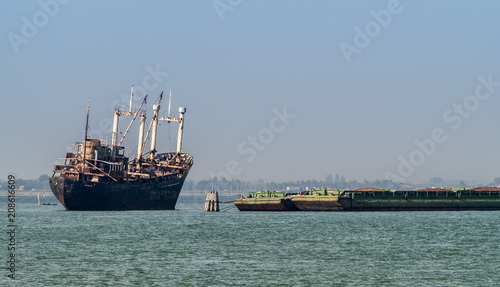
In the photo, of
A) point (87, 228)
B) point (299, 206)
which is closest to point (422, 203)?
point (299, 206)

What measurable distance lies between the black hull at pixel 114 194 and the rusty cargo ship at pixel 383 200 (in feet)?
69.8

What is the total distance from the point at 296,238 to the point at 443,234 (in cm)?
1633

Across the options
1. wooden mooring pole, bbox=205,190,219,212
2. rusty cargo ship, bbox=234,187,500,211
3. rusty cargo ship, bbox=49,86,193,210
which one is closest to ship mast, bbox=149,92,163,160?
rusty cargo ship, bbox=49,86,193,210

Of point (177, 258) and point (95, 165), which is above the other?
point (95, 165)

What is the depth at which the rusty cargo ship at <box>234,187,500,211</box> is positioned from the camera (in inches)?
4469

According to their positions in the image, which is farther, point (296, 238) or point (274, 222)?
point (274, 222)

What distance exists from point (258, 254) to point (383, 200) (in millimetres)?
63476

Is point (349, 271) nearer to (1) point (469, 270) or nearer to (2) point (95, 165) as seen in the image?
(1) point (469, 270)

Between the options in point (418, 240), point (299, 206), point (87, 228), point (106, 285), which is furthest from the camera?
point (299, 206)

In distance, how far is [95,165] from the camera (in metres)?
121

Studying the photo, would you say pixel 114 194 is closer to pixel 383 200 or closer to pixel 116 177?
pixel 116 177

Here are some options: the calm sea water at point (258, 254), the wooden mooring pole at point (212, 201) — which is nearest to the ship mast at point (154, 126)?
the wooden mooring pole at point (212, 201)

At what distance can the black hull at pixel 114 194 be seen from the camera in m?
117

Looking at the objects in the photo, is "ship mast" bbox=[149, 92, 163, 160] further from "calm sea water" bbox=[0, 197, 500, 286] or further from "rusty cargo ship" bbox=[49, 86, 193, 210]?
"calm sea water" bbox=[0, 197, 500, 286]
